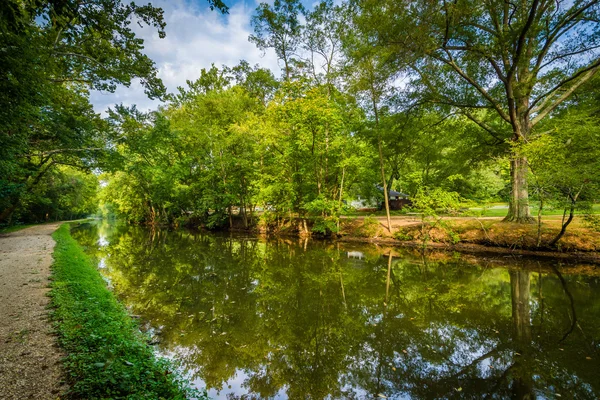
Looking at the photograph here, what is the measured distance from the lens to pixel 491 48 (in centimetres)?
1235

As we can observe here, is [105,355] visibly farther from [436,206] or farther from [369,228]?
[369,228]

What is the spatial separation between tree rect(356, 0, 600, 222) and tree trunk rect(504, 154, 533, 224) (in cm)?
4

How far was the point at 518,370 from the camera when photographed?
4.08 meters

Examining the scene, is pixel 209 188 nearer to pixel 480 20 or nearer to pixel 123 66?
pixel 123 66

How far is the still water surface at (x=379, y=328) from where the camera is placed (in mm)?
3984

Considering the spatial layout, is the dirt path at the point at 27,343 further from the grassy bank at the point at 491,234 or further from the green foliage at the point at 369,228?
the green foliage at the point at 369,228

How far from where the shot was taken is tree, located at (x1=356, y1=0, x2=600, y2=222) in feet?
36.7

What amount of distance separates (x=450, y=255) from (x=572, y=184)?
5.42 meters

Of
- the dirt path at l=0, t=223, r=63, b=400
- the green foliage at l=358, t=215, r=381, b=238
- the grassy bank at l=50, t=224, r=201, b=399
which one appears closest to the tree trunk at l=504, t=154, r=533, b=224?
the green foliage at l=358, t=215, r=381, b=238

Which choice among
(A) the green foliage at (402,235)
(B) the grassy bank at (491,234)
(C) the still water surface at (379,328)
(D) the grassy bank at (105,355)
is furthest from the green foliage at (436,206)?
(D) the grassy bank at (105,355)

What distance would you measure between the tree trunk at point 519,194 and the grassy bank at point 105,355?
15239 mm

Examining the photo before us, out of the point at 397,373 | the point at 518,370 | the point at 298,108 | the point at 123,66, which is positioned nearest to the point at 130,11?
the point at 123,66

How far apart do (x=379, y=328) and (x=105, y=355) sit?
4.93m

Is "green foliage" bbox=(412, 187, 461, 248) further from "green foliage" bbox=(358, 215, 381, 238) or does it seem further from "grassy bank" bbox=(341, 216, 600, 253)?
"green foliage" bbox=(358, 215, 381, 238)
